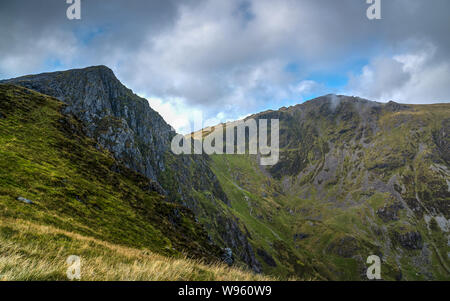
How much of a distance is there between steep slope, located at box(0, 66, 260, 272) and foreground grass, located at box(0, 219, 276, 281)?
336 ft

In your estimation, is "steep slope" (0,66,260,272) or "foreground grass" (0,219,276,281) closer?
"foreground grass" (0,219,276,281)

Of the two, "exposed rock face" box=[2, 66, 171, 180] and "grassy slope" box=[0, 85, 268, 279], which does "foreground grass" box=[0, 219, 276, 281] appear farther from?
"exposed rock face" box=[2, 66, 171, 180]

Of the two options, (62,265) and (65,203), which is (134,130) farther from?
(62,265)

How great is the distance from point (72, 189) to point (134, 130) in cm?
13177

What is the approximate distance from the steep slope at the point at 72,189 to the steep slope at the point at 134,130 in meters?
53.9

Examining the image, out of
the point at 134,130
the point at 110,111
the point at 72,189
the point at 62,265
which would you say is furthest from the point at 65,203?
the point at 134,130

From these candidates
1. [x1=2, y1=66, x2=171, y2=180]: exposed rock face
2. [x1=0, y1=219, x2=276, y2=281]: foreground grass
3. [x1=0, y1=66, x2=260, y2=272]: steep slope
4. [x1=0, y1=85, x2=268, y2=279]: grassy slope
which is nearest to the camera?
[x1=0, y1=219, x2=276, y2=281]: foreground grass

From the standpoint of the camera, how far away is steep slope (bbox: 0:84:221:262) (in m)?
22.6

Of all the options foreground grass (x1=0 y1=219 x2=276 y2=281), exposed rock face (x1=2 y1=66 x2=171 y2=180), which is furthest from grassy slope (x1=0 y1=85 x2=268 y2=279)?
exposed rock face (x1=2 y1=66 x2=171 y2=180)

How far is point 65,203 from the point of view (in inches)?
1038

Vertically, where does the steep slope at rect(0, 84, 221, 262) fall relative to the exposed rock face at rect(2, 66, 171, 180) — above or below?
below

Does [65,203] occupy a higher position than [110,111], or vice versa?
[110,111]

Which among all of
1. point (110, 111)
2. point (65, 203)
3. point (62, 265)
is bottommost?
point (65, 203)
